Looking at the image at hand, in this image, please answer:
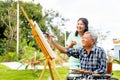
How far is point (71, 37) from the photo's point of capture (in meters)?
4.60

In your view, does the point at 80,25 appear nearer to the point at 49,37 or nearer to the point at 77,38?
the point at 77,38

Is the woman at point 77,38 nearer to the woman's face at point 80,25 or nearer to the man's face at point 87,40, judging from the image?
the woman's face at point 80,25

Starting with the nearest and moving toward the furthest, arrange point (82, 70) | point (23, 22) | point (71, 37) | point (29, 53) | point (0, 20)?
point (82, 70), point (71, 37), point (29, 53), point (0, 20), point (23, 22)

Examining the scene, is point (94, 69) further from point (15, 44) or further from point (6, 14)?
point (6, 14)

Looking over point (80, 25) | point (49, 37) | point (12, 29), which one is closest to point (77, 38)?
point (80, 25)

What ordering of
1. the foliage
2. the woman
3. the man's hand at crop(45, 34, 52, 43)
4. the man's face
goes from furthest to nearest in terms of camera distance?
1. the foliage
2. the woman
3. the man's hand at crop(45, 34, 52, 43)
4. the man's face

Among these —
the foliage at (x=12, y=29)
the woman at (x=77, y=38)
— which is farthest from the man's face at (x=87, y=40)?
the foliage at (x=12, y=29)

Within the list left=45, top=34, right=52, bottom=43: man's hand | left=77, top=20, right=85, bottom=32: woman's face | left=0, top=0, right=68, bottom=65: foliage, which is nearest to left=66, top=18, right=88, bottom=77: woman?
left=77, top=20, right=85, bottom=32: woman's face

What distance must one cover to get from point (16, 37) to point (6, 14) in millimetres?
2257

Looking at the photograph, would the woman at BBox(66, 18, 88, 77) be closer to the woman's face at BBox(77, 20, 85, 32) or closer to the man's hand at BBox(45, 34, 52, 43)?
the woman's face at BBox(77, 20, 85, 32)

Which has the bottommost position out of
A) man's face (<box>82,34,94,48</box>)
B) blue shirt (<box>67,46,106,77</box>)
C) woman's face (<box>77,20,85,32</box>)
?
blue shirt (<box>67,46,106,77</box>)

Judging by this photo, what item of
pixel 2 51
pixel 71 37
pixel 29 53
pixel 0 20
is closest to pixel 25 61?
pixel 29 53

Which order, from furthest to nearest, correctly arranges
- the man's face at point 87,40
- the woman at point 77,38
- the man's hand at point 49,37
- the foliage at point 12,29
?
the foliage at point 12,29
the woman at point 77,38
the man's hand at point 49,37
the man's face at point 87,40

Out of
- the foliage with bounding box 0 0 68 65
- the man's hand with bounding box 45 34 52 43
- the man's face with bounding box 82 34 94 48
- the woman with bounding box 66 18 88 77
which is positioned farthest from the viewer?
the foliage with bounding box 0 0 68 65
